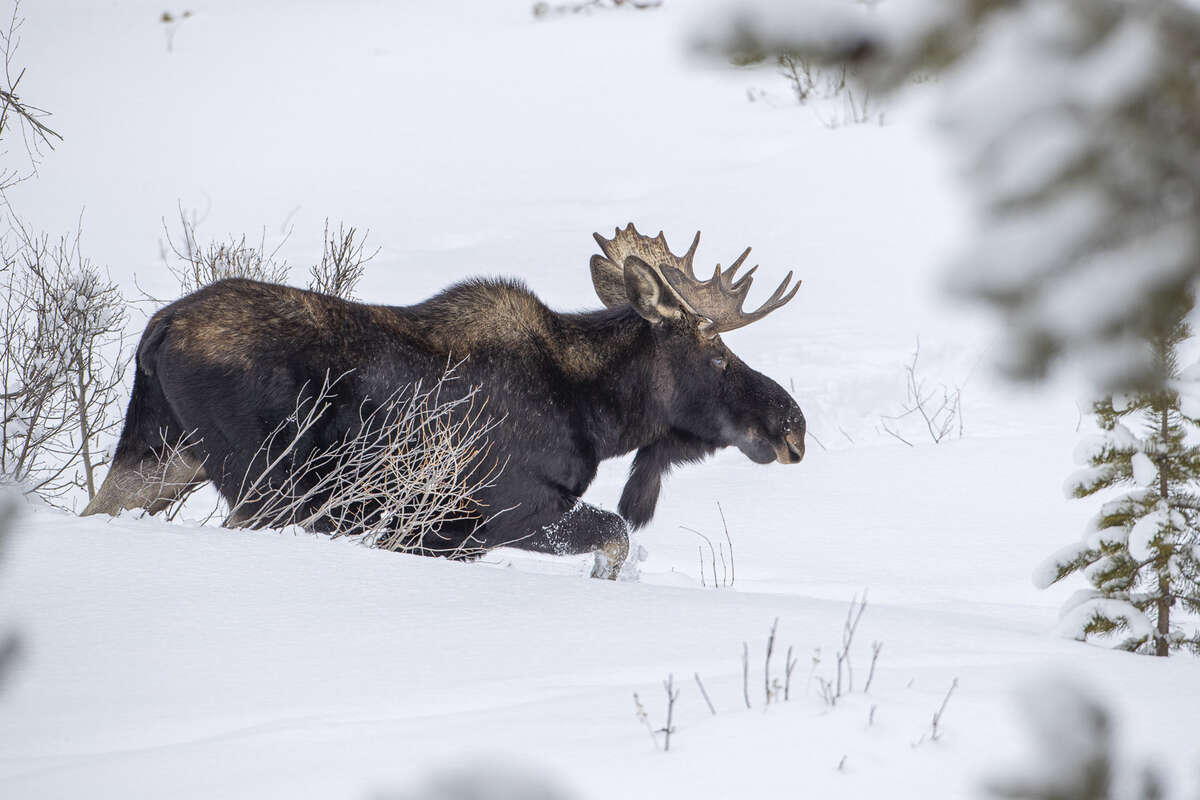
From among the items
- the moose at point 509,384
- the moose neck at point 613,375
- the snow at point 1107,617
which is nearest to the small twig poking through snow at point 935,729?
the snow at point 1107,617

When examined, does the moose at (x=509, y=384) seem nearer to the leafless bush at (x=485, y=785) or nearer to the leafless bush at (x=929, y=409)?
the leafless bush at (x=929, y=409)

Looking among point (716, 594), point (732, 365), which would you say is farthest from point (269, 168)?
point (716, 594)

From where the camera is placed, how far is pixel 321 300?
5797 millimetres

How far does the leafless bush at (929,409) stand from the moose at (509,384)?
11.4 feet

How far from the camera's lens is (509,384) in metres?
6.14

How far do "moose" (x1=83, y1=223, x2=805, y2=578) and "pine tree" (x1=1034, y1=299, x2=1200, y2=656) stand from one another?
228 cm

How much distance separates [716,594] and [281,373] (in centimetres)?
216

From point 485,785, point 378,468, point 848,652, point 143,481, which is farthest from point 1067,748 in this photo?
point 143,481

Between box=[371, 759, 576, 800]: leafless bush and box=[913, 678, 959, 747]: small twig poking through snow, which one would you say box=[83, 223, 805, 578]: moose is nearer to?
box=[913, 678, 959, 747]: small twig poking through snow

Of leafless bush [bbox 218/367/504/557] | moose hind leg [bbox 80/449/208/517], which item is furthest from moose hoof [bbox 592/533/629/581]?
moose hind leg [bbox 80/449/208/517]

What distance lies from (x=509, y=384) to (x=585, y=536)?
0.81 meters

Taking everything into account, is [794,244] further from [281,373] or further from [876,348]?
[281,373]

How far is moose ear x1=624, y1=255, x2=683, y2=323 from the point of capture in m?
6.37

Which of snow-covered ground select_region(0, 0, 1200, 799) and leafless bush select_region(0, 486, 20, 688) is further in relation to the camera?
snow-covered ground select_region(0, 0, 1200, 799)
